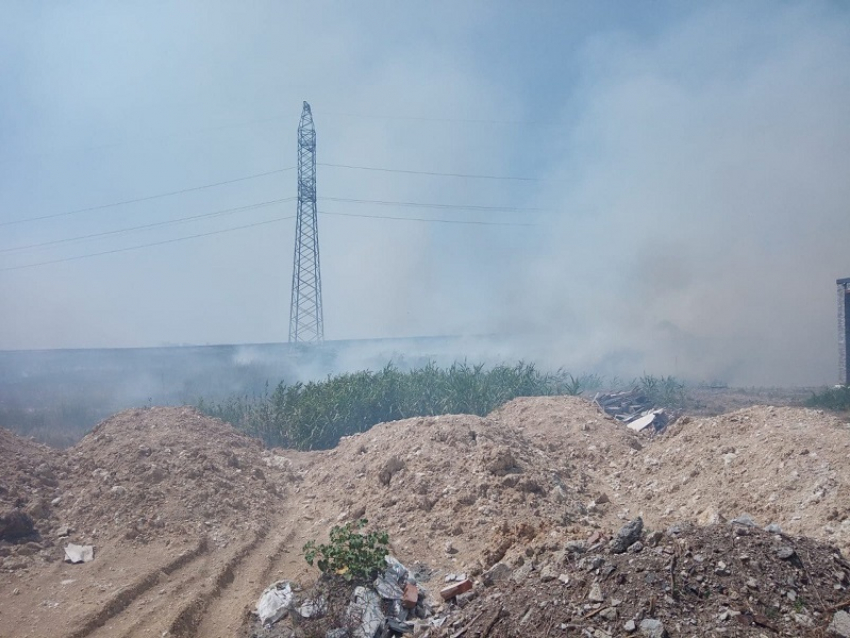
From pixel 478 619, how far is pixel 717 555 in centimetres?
198

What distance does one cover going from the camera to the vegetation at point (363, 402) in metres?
16.1

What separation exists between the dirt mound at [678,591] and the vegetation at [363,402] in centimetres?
1110

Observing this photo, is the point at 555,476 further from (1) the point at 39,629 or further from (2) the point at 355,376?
(2) the point at 355,376

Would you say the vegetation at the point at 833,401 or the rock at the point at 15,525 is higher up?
the vegetation at the point at 833,401

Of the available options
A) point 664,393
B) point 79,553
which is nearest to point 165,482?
point 79,553

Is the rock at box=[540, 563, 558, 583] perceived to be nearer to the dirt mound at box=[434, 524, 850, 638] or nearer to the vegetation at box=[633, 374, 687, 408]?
the dirt mound at box=[434, 524, 850, 638]

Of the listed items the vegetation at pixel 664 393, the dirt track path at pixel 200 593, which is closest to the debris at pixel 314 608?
the dirt track path at pixel 200 593

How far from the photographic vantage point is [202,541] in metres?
8.46

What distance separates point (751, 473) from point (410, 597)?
5.52 meters

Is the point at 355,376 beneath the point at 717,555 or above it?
above

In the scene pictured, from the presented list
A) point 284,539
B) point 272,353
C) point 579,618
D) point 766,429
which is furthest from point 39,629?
point 272,353

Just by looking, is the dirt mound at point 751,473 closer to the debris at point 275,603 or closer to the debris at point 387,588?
the debris at point 387,588

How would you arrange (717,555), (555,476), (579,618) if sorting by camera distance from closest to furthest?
(579,618) → (717,555) → (555,476)

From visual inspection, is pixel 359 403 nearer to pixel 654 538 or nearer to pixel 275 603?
pixel 275 603
